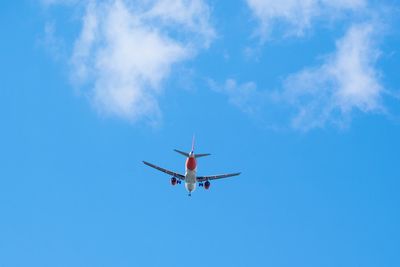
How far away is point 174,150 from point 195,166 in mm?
14050

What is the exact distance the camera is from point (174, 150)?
608ft

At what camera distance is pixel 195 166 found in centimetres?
19838

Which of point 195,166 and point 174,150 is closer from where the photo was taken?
point 174,150
